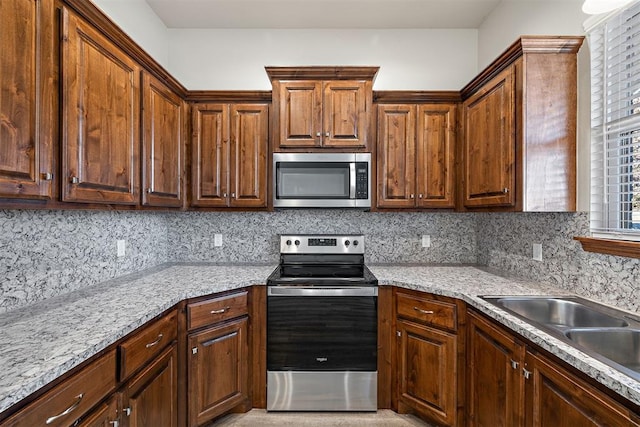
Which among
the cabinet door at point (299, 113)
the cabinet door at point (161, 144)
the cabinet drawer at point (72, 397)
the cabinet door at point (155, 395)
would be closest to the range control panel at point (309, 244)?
the cabinet door at point (299, 113)

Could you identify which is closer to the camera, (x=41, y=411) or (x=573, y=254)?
(x=41, y=411)

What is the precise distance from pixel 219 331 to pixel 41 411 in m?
1.13


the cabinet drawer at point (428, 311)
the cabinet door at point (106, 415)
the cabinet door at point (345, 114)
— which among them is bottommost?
the cabinet door at point (106, 415)

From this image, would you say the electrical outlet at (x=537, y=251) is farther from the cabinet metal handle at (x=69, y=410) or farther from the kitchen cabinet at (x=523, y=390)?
the cabinet metal handle at (x=69, y=410)

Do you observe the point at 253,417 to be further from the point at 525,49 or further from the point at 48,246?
the point at 525,49

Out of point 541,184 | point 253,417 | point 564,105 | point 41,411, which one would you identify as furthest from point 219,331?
point 564,105

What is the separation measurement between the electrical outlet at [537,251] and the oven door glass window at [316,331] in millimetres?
1065

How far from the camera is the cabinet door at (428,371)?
197cm

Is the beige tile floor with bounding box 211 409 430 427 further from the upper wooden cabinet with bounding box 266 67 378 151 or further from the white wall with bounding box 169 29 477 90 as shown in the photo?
the white wall with bounding box 169 29 477 90

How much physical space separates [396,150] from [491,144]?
684 mm

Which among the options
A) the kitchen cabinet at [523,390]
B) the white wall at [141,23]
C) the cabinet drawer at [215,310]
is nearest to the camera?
the kitchen cabinet at [523,390]

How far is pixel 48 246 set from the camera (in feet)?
5.41

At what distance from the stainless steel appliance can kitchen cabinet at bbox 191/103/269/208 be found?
778 millimetres

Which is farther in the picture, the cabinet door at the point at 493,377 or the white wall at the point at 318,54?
the white wall at the point at 318,54
